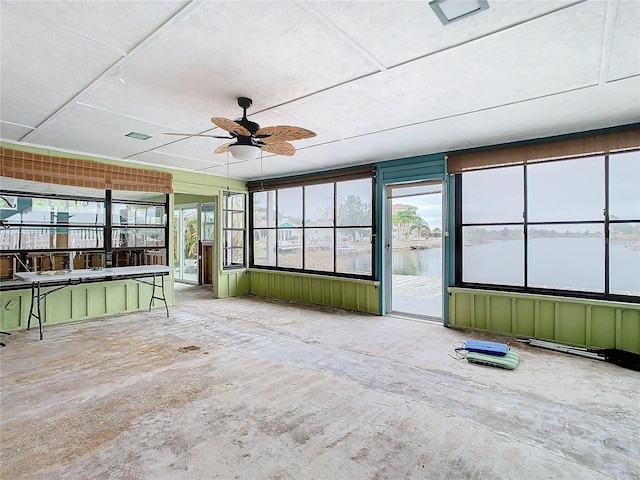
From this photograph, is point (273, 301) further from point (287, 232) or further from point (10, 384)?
point (10, 384)

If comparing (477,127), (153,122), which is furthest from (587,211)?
(153,122)

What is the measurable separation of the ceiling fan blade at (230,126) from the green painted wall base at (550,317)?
12.3 ft

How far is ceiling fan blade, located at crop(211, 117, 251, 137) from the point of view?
2701 millimetres

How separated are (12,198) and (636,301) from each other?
817cm

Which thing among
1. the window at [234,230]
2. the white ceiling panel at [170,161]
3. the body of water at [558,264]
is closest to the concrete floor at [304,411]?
the body of water at [558,264]

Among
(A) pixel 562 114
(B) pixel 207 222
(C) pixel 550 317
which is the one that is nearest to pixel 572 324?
(C) pixel 550 317

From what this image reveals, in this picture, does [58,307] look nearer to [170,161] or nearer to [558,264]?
[170,161]

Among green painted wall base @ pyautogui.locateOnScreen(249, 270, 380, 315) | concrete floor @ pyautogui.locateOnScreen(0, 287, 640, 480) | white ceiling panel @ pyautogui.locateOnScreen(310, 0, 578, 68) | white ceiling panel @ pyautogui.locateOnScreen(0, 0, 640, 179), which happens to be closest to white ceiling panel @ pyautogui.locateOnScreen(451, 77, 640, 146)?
white ceiling panel @ pyautogui.locateOnScreen(0, 0, 640, 179)

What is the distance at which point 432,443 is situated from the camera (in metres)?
2.26

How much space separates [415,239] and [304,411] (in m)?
4.34

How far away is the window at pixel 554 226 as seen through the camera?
12.8 ft

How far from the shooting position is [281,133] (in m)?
3.02

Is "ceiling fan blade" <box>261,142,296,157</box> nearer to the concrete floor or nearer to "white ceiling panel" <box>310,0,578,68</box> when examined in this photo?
"white ceiling panel" <box>310,0,578,68</box>

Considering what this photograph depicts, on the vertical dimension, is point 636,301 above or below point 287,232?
below
